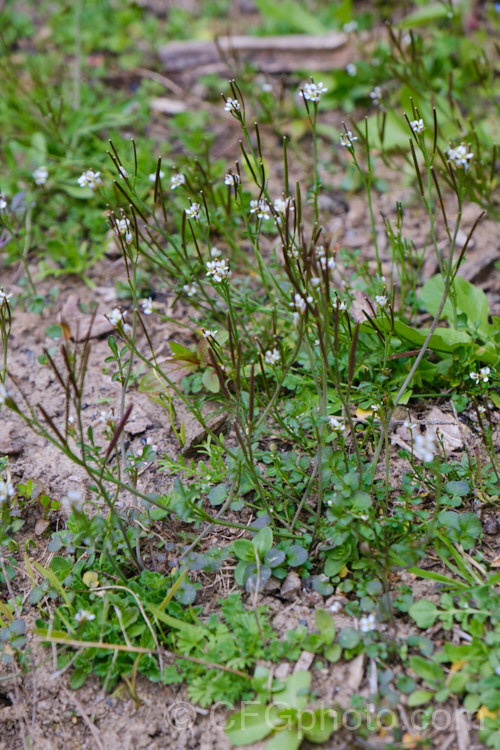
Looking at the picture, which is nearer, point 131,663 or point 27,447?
point 131,663

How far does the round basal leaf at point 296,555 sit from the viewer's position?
1.96m

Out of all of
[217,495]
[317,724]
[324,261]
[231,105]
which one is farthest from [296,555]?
[231,105]

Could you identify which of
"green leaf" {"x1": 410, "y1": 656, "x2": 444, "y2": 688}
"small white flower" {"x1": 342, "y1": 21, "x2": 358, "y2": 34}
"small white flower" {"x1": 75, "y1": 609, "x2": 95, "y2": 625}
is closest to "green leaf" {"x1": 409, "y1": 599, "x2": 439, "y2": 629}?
"green leaf" {"x1": 410, "y1": 656, "x2": 444, "y2": 688}

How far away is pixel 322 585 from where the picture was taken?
1.96m

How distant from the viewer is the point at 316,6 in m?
4.61

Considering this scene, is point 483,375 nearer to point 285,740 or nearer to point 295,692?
point 295,692

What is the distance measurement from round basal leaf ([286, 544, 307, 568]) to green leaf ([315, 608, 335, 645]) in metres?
0.16

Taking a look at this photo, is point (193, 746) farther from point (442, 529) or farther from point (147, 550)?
point (442, 529)

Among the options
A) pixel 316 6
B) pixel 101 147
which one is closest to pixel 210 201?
pixel 101 147

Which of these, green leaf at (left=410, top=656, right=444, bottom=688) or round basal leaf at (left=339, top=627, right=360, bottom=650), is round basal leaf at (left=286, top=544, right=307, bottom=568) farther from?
green leaf at (left=410, top=656, right=444, bottom=688)

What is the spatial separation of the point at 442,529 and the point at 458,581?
182 mm

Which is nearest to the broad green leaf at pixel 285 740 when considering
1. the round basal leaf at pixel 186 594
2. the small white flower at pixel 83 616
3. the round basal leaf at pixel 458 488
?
the round basal leaf at pixel 186 594

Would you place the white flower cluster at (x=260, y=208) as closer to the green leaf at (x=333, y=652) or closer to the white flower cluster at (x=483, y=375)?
the white flower cluster at (x=483, y=375)

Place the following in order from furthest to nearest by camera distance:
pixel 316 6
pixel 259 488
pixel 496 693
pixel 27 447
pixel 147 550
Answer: pixel 316 6, pixel 27 447, pixel 147 550, pixel 259 488, pixel 496 693
